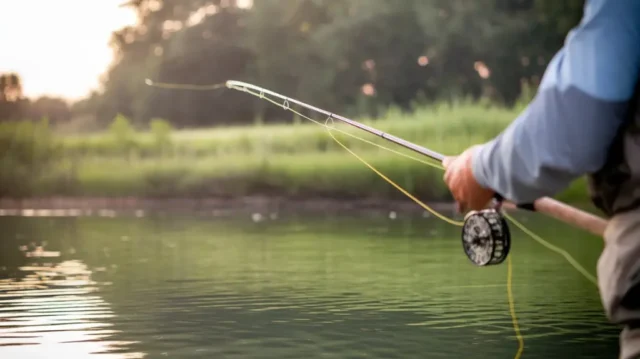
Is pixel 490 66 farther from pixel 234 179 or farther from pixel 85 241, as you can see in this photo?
pixel 85 241

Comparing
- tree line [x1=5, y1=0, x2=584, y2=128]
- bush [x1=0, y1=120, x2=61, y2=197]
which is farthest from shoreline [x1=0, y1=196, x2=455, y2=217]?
tree line [x1=5, y1=0, x2=584, y2=128]

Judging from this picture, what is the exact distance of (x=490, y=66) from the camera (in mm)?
30859

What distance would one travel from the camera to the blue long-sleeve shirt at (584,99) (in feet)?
4.69

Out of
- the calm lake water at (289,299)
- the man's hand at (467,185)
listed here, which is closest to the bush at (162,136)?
the calm lake water at (289,299)

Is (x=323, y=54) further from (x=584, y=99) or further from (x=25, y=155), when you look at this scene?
(x=584, y=99)

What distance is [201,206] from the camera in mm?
23797

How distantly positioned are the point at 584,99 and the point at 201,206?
2260 centimetres

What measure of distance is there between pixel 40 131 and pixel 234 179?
22.1 ft

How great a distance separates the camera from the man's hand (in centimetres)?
176

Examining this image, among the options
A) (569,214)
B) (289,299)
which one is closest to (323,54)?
(289,299)

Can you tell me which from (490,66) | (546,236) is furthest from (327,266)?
(490,66)

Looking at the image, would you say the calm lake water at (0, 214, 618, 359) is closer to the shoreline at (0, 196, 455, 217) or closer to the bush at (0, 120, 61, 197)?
the shoreline at (0, 196, 455, 217)

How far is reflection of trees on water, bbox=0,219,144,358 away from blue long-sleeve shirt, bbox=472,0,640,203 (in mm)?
3976

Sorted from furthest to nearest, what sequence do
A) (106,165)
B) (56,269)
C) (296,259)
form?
1. (106,165)
2. (296,259)
3. (56,269)
